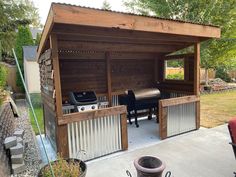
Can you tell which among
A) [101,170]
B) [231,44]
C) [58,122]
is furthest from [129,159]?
[231,44]

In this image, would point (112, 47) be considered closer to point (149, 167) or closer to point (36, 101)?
point (149, 167)

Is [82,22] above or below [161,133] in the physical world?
above

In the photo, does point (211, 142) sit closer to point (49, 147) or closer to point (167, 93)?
point (167, 93)

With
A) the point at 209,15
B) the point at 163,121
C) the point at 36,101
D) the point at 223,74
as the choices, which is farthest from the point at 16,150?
the point at 223,74

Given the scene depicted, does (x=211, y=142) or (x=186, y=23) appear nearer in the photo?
(x=186, y=23)

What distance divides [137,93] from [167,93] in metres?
1.21

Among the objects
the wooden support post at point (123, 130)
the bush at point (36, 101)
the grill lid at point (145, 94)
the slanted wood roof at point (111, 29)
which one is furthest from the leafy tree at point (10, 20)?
the wooden support post at point (123, 130)

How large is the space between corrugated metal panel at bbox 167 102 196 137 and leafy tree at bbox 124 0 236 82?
18.7 feet

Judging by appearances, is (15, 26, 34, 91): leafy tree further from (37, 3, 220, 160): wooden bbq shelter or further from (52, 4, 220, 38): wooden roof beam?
(52, 4, 220, 38): wooden roof beam

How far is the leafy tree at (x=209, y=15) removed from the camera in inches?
365

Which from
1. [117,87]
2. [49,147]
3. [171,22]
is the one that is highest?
[171,22]

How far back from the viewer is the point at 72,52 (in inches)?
183

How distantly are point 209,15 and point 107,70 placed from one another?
7096mm

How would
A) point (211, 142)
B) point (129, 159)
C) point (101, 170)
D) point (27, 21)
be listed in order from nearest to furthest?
point (101, 170), point (129, 159), point (211, 142), point (27, 21)
